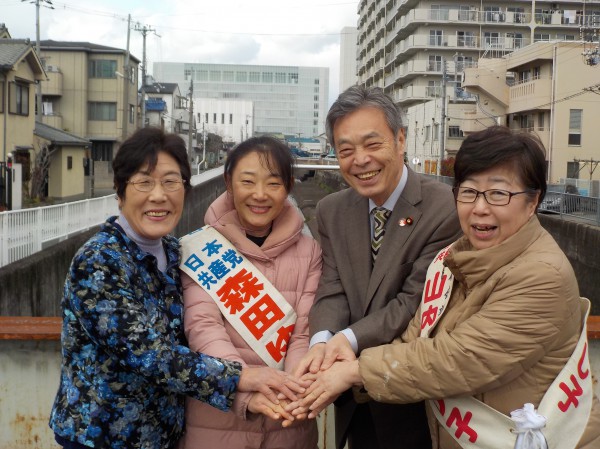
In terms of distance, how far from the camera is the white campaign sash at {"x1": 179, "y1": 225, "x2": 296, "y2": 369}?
252 centimetres

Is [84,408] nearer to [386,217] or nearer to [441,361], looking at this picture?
[441,361]

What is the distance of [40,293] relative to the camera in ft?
29.9

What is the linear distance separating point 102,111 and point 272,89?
80103mm

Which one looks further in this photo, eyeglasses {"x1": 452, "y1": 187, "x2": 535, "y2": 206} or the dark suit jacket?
the dark suit jacket

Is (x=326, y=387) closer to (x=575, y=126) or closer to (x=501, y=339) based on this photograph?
(x=501, y=339)

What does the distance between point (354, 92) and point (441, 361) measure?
46.4 inches

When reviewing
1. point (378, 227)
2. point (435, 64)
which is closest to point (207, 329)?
point (378, 227)

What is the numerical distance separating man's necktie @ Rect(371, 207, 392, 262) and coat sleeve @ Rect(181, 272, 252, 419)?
707 mm

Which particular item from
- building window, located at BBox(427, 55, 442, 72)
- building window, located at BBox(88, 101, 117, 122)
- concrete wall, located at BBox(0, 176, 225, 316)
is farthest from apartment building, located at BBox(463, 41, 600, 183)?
concrete wall, located at BBox(0, 176, 225, 316)

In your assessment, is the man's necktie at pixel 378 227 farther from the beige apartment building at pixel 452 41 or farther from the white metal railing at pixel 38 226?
the beige apartment building at pixel 452 41

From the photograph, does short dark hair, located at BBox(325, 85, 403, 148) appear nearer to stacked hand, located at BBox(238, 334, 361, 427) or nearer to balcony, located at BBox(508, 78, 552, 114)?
stacked hand, located at BBox(238, 334, 361, 427)

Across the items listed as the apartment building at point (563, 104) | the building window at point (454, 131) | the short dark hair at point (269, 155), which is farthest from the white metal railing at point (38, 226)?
the building window at point (454, 131)

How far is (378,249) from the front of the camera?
2709mm

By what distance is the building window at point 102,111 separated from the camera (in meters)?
37.7
